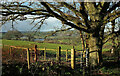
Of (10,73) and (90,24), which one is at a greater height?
(90,24)

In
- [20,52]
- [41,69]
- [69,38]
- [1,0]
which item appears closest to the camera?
[41,69]

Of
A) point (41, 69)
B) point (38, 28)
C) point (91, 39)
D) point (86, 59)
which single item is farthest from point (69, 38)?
point (41, 69)

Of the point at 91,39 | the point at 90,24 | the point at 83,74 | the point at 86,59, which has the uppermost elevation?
the point at 90,24

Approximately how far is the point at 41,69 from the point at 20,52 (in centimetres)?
719

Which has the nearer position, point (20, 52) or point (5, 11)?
point (5, 11)

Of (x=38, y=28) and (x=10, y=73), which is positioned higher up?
(x=38, y=28)

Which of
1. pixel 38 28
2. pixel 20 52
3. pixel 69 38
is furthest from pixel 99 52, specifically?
pixel 69 38

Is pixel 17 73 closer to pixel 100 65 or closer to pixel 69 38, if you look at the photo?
pixel 100 65

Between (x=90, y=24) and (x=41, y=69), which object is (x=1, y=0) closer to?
(x=41, y=69)

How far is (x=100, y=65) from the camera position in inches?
357

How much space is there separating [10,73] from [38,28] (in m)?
6.08

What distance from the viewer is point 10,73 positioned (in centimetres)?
670

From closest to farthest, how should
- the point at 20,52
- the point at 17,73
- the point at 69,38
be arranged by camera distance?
the point at 17,73
the point at 20,52
the point at 69,38

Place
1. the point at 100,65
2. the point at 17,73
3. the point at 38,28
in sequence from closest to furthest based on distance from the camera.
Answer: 1. the point at 17,73
2. the point at 100,65
3. the point at 38,28
